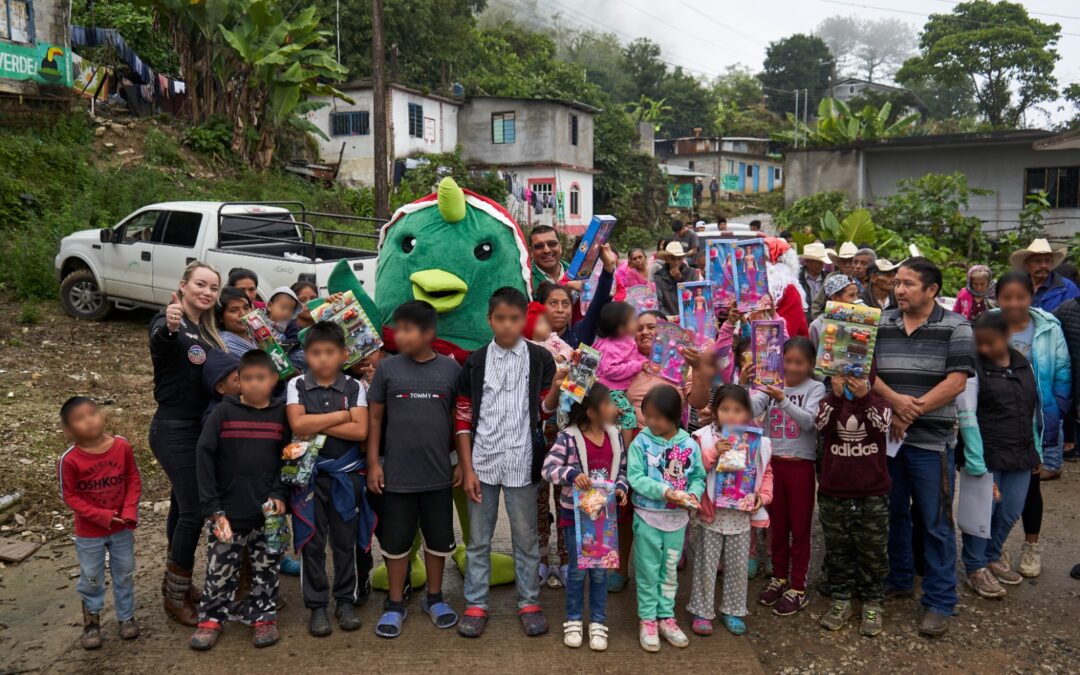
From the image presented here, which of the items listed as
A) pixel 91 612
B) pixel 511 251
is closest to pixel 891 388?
pixel 511 251

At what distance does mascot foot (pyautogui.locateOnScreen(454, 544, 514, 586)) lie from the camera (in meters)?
4.92

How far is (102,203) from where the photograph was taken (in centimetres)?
1421

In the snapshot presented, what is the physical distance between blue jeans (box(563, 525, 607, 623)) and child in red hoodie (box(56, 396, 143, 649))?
218 cm

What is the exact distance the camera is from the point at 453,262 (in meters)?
4.71

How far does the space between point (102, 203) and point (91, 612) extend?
471 inches

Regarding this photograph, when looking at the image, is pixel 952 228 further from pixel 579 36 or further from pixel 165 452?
pixel 579 36

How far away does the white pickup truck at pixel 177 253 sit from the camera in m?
9.87

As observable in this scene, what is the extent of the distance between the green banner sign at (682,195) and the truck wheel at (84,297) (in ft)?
97.1

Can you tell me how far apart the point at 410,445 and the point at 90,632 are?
1829 millimetres

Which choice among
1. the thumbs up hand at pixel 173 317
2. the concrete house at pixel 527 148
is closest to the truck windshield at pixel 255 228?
the thumbs up hand at pixel 173 317

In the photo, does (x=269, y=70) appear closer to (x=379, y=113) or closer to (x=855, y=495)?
(x=379, y=113)

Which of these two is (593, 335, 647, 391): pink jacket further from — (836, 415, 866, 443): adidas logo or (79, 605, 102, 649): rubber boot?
(79, 605, 102, 649): rubber boot

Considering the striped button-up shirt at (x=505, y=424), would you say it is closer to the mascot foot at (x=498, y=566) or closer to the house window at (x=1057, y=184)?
the mascot foot at (x=498, y=566)

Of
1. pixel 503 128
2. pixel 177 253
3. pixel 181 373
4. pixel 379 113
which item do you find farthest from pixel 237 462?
pixel 503 128
